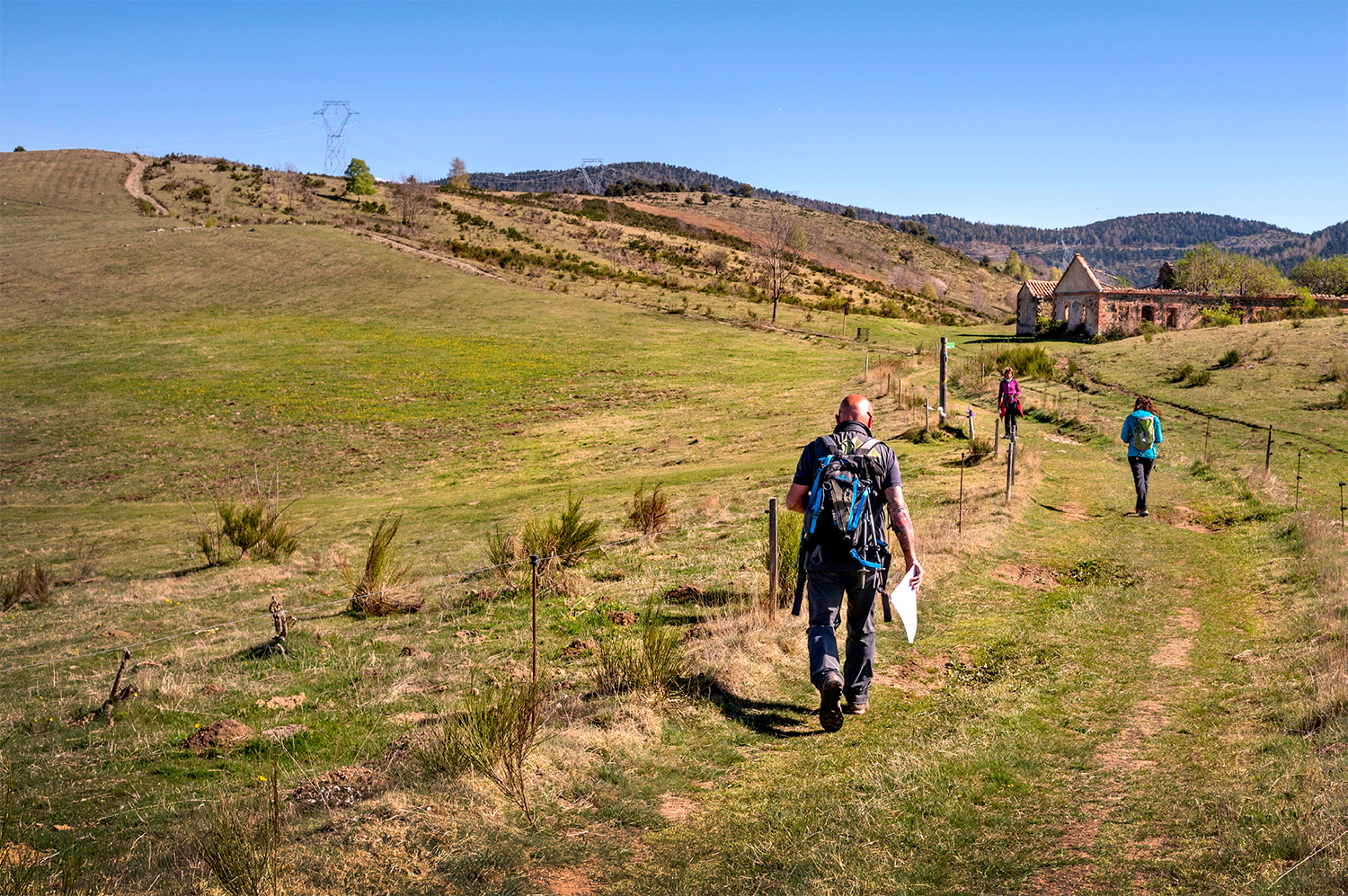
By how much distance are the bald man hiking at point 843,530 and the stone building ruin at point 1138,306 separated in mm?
55487

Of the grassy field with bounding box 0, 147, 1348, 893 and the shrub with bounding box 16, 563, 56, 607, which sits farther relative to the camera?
the shrub with bounding box 16, 563, 56, 607

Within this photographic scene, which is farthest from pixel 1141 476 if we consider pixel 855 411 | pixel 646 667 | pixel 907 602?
pixel 646 667

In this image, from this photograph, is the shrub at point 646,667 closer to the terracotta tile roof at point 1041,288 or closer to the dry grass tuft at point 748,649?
the dry grass tuft at point 748,649

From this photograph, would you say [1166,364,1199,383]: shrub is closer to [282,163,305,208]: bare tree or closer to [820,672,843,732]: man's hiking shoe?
[820,672,843,732]: man's hiking shoe

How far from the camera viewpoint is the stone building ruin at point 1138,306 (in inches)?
2188

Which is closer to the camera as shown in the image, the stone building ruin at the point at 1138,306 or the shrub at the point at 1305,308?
the shrub at the point at 1305,308

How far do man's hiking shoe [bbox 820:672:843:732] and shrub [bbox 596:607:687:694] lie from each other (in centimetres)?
136

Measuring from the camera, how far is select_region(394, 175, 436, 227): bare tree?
85375mm

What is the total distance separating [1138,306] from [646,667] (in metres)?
58.7

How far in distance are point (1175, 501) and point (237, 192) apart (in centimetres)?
9275

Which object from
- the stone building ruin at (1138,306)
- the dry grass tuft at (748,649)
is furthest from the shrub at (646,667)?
the stone building ruin at (1138,306)

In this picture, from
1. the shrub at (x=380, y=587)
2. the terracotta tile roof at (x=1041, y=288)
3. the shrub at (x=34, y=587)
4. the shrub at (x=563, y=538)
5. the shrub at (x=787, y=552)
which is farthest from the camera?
the terracotta tile roof at (x=1041, y=288)

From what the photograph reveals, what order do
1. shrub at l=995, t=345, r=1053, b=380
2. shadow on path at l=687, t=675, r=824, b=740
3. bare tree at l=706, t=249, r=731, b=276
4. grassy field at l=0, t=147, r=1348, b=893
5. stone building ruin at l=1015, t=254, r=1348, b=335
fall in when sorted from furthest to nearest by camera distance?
1. bare tree at l=706, t=249, r=731, b=276
2. stone building ruin at l=1015, t=254, r=1348, b=335
3. shrub at l=995, t=345, r=1053, b=380
4. shadow on path at l=687, t=675, r=824, b=740
5. grassy field at l=0, t=147, r=1348, b=893

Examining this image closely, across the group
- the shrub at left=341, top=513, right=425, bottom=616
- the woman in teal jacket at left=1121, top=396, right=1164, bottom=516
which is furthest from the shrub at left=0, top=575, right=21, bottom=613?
the woman in teal jacket at left=1121, top=396, right=1164, bottom=516
